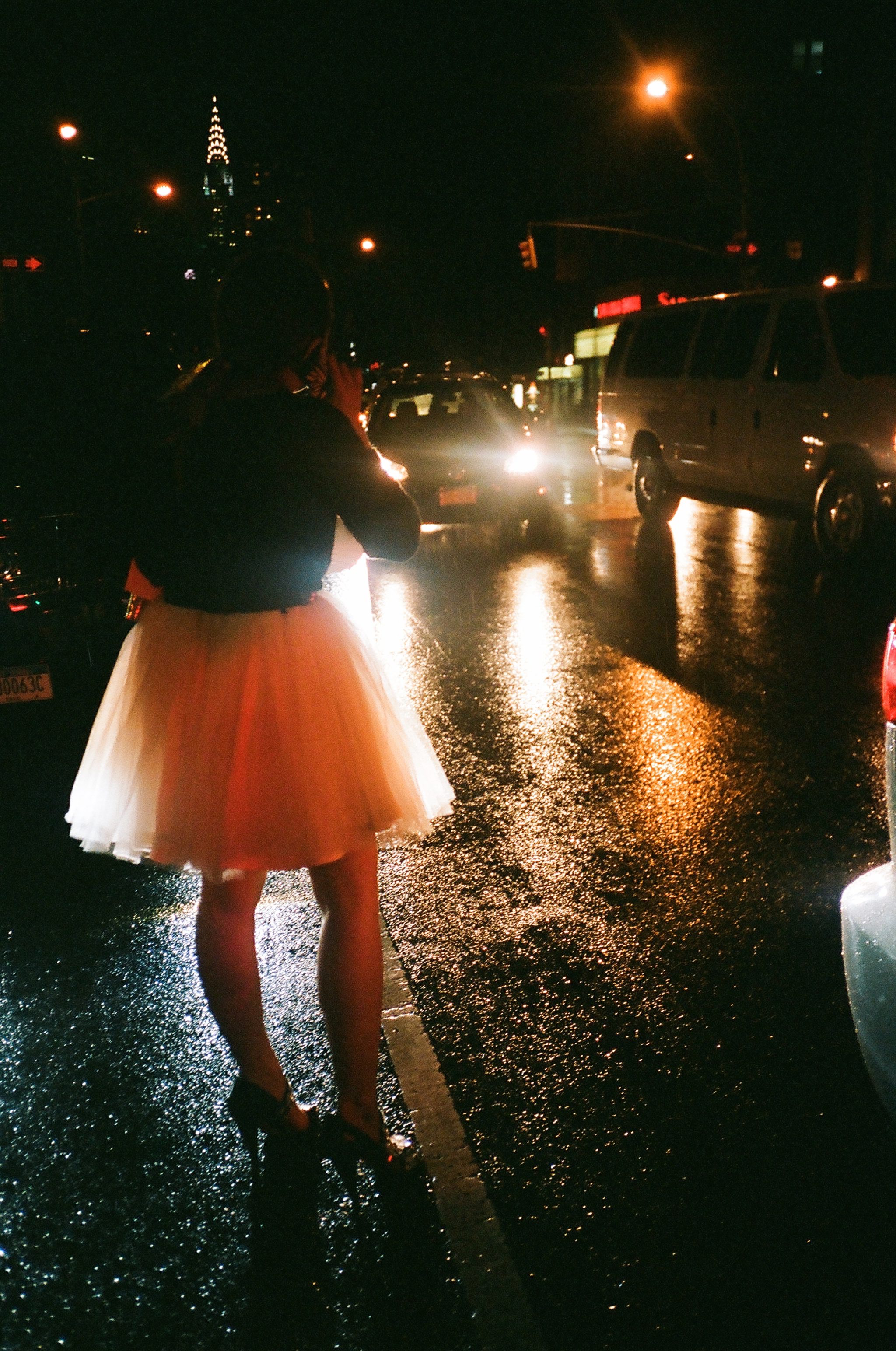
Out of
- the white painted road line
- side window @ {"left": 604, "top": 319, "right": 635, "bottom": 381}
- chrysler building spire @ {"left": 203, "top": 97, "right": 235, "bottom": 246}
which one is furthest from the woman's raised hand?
chrysler building spire @ {"left": 203, "top": 97, "right": 235, "bottom": 246}

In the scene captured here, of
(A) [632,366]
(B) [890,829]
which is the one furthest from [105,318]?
(A) [632,366]

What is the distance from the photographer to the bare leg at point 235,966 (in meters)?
2.58

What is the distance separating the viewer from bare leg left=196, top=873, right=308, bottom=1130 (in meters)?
2.58

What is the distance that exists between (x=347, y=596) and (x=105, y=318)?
4100mm

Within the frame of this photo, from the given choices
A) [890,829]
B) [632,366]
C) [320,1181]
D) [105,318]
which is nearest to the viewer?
[890,829]

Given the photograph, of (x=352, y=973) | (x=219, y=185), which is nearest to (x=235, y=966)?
(x=352, y=973)

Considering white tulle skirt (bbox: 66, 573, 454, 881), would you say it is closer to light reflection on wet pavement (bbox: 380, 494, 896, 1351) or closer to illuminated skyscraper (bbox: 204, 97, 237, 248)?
light reflection on wet pavement (bbox: 380, 494, 896, 1351)

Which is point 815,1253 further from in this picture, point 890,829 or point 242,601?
point 242,601

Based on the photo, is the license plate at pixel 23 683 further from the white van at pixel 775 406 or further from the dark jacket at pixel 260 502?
the white van at pixel 775 406

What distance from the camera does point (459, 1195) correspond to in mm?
2619

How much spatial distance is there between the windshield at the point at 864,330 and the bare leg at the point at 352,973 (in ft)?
28.5

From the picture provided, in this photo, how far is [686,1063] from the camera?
3.12 meters

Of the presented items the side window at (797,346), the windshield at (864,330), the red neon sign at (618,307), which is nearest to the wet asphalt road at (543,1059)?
the windshield at (864,330)

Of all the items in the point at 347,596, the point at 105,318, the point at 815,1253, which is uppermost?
the point at 105,318
